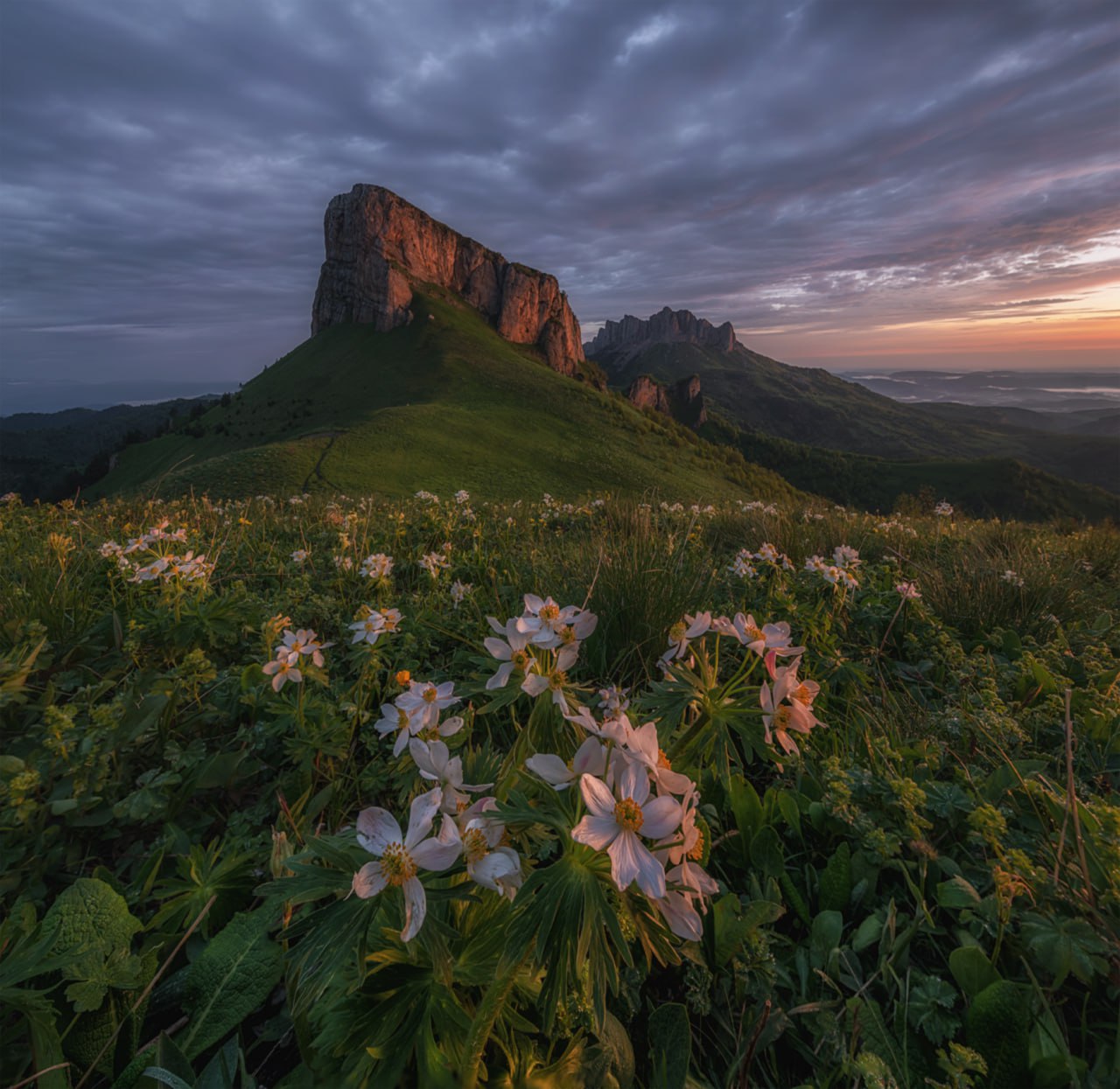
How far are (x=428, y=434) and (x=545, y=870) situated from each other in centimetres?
5056

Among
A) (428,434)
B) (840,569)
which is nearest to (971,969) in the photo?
(840,569)

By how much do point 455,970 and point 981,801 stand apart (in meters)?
1.82

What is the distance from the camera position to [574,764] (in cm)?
109

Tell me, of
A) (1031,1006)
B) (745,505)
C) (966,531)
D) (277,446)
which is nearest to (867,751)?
(1031,1006)

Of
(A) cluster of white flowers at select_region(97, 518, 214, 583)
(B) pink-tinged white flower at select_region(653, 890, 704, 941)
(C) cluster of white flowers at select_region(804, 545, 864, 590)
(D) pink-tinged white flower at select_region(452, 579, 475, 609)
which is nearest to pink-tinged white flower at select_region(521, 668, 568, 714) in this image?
(B) pink-tinged white flower at select_region(653, 890, 704, 941)

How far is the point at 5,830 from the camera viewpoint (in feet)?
6.22

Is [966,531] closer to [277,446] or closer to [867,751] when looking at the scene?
[867,751]

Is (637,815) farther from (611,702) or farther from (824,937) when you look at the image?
(824,937)

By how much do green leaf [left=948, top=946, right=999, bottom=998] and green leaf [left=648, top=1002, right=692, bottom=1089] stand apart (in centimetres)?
71

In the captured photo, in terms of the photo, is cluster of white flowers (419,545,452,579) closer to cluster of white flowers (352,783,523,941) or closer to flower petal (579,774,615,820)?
cluster of white flowers (352,783,523,941)

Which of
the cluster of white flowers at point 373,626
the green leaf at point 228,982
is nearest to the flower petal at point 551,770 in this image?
the green leaf at point 228,982

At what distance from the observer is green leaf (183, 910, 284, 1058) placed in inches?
56.8

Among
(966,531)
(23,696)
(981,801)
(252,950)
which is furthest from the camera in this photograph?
(966,531)

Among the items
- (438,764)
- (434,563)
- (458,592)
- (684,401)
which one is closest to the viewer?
(438,764)
